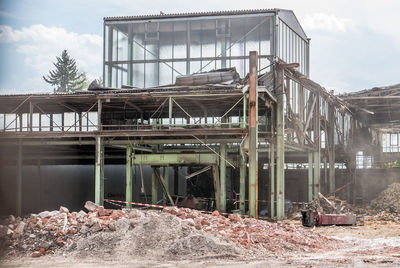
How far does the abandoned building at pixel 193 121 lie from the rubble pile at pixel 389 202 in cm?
265

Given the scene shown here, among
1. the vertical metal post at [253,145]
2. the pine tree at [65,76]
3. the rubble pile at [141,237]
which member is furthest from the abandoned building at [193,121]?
the pine tree at [65,76]

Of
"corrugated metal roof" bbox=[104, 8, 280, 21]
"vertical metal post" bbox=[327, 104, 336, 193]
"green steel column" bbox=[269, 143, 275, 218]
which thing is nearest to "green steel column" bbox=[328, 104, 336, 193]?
"vertical metal post" bbox=[327, 104, 336, 193]

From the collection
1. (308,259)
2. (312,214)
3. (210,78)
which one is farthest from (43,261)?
(210,78)

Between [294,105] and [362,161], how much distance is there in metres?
19.7

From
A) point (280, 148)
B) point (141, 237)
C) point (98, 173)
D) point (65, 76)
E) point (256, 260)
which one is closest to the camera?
point (256, 260)

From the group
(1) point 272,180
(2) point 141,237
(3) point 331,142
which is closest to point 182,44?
(3) point 331,142

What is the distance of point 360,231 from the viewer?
814 inches

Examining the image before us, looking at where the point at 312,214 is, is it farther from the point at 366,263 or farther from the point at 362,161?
the point at 362,161

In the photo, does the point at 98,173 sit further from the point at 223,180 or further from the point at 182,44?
the point at 182,44

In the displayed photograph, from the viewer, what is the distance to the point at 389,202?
28.8 metres

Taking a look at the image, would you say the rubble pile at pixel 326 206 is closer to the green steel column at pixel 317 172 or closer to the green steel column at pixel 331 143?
the green steel column at pixel 317 172

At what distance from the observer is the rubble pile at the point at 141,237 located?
45.3ft

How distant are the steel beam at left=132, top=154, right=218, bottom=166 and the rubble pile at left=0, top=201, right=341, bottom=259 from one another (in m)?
8.26

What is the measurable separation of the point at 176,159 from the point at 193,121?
698 centimetres
